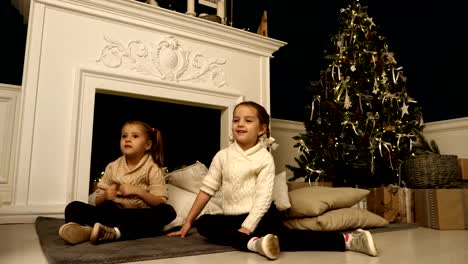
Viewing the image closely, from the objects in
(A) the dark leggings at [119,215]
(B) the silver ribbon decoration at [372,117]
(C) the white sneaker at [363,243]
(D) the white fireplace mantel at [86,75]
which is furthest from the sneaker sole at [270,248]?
(B) the silver ribbon decoration at [372,117]

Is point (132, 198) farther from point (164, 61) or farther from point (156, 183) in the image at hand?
point (164, 61)

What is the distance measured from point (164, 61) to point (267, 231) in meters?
1.65

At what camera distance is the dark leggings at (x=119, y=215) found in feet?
5.32

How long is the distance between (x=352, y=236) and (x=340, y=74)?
1948mm

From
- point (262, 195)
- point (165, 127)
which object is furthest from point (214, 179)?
point (165, 127)

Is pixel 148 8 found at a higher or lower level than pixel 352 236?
higher

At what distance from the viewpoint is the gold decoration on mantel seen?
246 cm

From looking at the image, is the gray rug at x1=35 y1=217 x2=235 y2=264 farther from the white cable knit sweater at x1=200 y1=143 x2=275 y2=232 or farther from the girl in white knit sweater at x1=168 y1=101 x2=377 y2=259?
the white cable knit sweater at x1=200 y1=143 x2=275 y2=232

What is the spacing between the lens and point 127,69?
98.4 inches

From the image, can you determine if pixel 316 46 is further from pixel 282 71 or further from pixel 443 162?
pixel 443 162

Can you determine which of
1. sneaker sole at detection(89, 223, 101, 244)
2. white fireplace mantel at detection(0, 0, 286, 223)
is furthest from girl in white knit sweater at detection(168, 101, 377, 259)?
white fireplace mantel at detection(0, 0, 286, 223)

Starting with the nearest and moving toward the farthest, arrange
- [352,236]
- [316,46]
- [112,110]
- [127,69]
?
1. [352,236]
2. [127,69]
3. [112,110]
4. [316,46]

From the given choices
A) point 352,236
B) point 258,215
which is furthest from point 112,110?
point 352,236

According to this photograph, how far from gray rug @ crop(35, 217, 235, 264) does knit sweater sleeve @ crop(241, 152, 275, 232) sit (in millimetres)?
140
